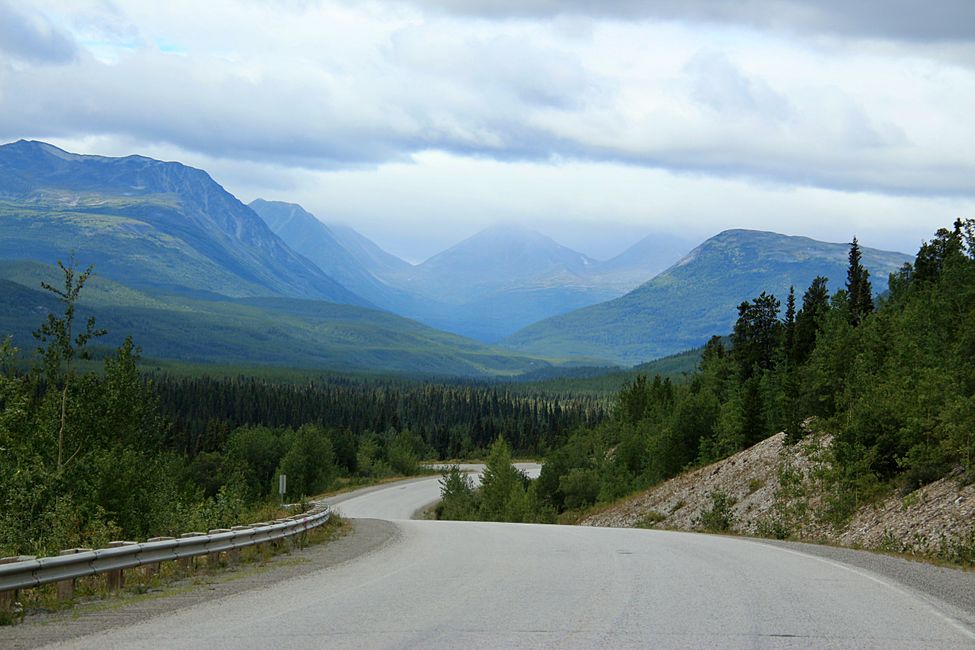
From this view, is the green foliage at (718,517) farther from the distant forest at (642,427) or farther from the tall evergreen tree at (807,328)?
the tall evergreen tree at (807,328)

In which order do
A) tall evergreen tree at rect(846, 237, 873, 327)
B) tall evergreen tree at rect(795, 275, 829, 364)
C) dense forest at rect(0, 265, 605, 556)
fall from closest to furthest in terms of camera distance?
dense forest at rect(0, 265, 605, 556) → tall evergreen tree at rect(795, 275, 829, 364) → tall evergreen tree at rect(846, 237, 873, 327)

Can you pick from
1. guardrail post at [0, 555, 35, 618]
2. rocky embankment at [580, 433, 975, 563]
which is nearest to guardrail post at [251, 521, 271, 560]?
guardrail post at [0, 555, 35, 618]

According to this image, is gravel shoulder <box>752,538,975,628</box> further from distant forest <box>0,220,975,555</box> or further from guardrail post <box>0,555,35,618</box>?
guardrail post <box>0,555,35,618</box>

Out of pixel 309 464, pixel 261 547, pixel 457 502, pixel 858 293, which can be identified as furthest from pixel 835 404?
pixel 309 464

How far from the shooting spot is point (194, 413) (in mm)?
170000

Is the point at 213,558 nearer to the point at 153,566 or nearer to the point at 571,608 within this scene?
the point at 153,566

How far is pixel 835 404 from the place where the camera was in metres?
42.0

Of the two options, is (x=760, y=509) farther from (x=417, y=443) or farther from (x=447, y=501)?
(x=417, y=443)

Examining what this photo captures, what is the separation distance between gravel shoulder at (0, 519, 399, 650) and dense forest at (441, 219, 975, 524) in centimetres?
1585

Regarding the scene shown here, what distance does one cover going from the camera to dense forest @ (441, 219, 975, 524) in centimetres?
2894

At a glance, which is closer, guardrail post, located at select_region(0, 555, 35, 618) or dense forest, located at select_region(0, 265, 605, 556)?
guardrail post, located at select_region(0, 555, 35, 618)

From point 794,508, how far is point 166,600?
25.1 m

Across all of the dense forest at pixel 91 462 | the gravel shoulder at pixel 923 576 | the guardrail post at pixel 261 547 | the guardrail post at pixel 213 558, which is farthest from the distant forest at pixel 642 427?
the gravel shoulder at pixel 923 576

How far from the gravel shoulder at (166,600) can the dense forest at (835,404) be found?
15.8 m
